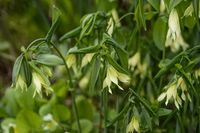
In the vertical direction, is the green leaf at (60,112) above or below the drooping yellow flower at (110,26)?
below

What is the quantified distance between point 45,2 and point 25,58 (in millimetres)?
1913

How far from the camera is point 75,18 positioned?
3412 millimetres

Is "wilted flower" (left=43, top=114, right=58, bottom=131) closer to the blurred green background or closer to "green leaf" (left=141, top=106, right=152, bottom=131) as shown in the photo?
"green leaf" (left=141, top=106, right=152, bottom=131)

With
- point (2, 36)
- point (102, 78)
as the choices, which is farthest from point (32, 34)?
point (102, 78)

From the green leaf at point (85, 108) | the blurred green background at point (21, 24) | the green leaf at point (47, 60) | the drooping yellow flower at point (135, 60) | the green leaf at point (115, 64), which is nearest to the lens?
the green leaf at point (115, 64)

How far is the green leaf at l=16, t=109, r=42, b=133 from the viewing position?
2.18 m

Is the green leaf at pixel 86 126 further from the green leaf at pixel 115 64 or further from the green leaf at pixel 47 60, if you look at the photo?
the green leaf at pixel 115 64

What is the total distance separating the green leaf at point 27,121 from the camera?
218 cm

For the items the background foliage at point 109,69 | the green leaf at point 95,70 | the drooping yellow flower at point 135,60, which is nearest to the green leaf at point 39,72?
the background foliage at point 109,69

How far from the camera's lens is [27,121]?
2180 millimetres

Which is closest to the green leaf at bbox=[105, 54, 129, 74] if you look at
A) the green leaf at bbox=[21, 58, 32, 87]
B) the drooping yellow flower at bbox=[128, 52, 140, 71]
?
the green leaf at bbox=[21, 58, 32, 87]

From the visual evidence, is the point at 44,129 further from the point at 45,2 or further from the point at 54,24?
the point at 45,2

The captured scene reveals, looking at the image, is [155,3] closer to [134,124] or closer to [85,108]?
[134,124]

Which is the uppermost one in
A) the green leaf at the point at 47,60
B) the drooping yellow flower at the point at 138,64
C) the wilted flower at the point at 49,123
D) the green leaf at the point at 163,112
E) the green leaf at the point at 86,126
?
the green leaf at the point at 47,60
